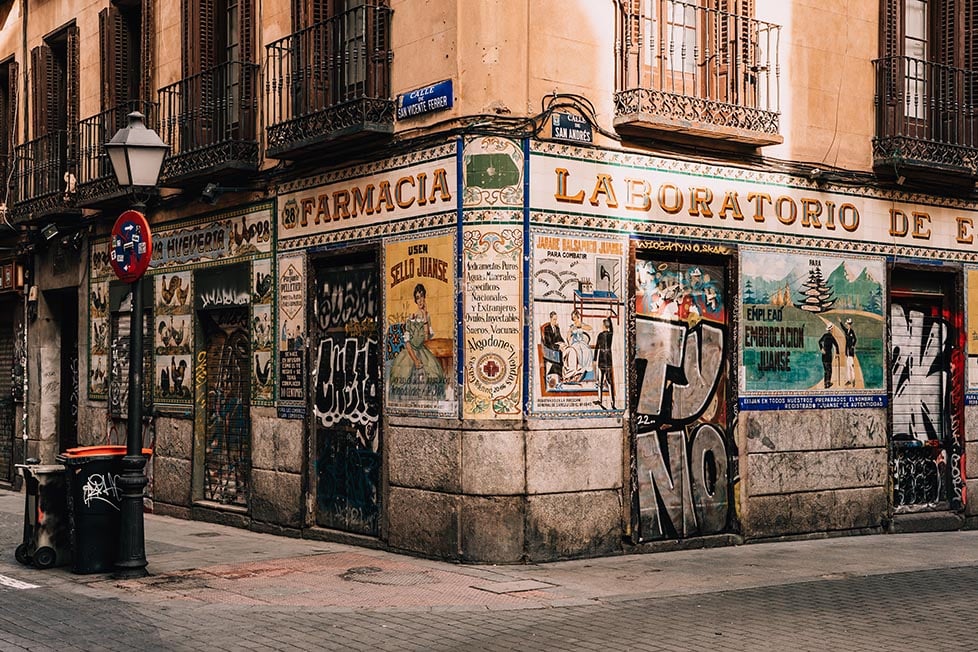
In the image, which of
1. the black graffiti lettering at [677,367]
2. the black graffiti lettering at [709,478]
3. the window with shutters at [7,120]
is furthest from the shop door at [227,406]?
the window with shutters at [7,120]

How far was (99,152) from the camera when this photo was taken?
58.4ft

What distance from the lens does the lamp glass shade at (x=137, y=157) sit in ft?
36.6

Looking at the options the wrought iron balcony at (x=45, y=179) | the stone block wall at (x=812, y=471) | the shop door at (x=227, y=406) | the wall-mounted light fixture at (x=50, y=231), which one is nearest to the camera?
the stone block wall at (x=812, y=471)

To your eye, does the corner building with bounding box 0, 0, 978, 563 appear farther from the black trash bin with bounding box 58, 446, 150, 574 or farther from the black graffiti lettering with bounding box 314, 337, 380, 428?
the black trash bin with bounding box 58, 446, 150, 574

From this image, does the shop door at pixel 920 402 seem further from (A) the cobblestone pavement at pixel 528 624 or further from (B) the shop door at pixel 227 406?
(B) the shop door at pixel 227 406

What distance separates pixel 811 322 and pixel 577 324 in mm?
3352

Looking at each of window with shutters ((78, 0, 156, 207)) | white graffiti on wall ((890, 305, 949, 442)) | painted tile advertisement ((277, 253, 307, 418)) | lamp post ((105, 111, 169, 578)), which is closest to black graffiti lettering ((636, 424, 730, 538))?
white graffiti on wall ((890, 305, 949, 442))

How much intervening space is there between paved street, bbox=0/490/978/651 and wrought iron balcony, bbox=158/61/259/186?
14.7 feet

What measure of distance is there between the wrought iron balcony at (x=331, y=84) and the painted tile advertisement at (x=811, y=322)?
4.18 m

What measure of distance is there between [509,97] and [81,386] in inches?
380

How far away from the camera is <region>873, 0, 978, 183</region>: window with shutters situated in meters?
14.6

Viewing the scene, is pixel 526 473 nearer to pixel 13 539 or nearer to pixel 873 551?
pixel 873 551

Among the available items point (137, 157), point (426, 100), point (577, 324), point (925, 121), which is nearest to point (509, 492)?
point (577, 324)

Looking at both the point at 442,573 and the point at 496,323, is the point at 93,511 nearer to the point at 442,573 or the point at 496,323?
the point at 442,573
